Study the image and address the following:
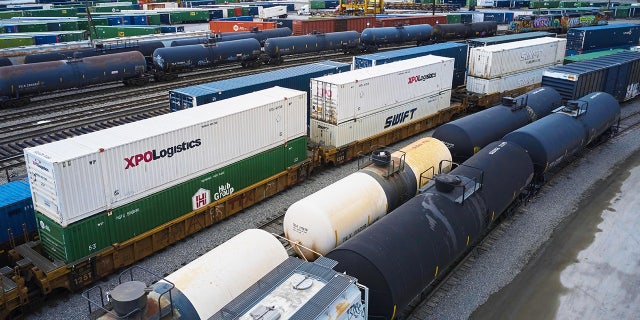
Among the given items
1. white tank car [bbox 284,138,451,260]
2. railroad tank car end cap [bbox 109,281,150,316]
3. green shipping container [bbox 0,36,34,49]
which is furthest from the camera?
green shipping container [bbox 0,36,34,49]

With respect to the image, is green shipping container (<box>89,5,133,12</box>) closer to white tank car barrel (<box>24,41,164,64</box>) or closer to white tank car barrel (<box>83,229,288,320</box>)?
white tank car barrel (<box>24,41,164,64</box>)

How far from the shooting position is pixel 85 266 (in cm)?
1557

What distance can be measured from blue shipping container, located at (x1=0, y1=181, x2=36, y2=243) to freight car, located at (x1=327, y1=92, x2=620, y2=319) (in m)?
11.2

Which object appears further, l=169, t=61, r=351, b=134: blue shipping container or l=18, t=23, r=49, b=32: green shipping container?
l=18, t=23, r=49, b=32: green shipping container

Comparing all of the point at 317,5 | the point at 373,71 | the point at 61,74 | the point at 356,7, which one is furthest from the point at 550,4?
the point at 61,74

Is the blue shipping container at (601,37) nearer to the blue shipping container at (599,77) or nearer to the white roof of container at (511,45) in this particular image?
the blue shipping container at (599,77)

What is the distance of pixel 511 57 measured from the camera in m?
36.3

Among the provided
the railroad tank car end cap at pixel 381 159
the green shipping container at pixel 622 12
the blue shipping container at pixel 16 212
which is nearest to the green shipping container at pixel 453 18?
the green shipping container at pixel 622 12

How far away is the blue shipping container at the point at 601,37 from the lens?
167 ft

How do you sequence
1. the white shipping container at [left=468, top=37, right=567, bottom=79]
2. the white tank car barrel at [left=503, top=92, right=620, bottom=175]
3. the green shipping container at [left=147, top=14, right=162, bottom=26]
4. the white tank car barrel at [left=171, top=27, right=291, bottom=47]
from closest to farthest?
the white tank car barrel at [left=503, top=92, right=620, bottom=175], the white shipping container at [left=468, top=37, right=567, bottom=79], the white tank car barrel at [left=171, top=27, right=291, bottom=47], the green shipping container at [left=147, top=14, right=162, bottom=26]

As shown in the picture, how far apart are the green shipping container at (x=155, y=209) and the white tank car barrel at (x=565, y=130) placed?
11.1m

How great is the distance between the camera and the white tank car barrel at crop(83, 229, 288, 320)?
9695mm

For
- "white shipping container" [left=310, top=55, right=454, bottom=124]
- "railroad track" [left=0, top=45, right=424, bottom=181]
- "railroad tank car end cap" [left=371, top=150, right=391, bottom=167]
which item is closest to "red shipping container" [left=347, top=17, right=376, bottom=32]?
"railroad track" [left=0, top=45, right=424, bottom=181]

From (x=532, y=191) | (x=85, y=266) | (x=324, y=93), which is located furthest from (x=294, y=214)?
(x=532, y=191)
